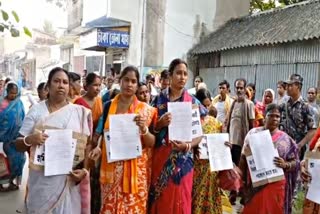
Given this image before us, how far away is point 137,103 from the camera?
3.66 m

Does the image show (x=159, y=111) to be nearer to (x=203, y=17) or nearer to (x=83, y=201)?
(x=83, y=201)

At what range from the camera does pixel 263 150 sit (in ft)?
13.1

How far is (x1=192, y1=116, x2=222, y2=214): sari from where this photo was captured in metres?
4.51

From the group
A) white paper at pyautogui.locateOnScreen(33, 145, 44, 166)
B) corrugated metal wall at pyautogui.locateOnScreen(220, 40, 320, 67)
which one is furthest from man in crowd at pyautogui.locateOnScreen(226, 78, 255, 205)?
corrugated metal wall at pyautogui.locateOnScreen(220, 40, 320, 67)

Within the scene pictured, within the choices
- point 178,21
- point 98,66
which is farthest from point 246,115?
point 98,66

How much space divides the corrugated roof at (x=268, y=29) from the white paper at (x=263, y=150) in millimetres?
6365

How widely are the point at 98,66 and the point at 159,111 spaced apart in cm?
1854

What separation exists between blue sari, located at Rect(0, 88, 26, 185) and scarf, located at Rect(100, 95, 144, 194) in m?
3.46

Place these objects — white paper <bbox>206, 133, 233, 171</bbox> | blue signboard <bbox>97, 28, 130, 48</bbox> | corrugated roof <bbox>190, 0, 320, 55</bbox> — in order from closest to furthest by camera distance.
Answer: white paper <bbox>206, 133, 233, 171</bbox> < corrugated roof <bbox>190, 0, 320, 55</bbox> < blue signboard <bbox>97, 28, 130, 48</bbox>

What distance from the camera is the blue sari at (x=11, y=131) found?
6.70 meters

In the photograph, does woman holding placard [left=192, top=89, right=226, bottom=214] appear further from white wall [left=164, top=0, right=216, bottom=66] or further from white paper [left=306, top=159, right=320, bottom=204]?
white wall [left=164, top=0, right=216, bottom=66]

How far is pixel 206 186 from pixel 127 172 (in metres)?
1.27

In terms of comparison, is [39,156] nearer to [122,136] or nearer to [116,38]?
[122,136]

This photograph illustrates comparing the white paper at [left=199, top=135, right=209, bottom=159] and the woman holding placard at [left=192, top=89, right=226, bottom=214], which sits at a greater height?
the white paper at [left=199, top=135, right=209, bottom=159]
